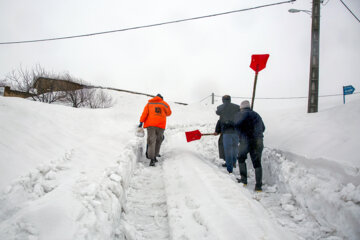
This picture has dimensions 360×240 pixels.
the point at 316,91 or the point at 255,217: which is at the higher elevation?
the point at 316,91

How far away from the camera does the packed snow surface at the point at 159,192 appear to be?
147 cm

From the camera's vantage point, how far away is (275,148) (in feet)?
13.8

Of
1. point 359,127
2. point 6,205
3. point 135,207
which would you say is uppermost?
point 359,127

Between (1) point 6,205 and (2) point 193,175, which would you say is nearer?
(1) point 6,205

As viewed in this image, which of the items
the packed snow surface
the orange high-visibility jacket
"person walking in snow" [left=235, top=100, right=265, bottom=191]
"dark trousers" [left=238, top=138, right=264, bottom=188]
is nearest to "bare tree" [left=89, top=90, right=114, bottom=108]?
the orange high-visibility jacket

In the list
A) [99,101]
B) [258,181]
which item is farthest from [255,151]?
[99,101]

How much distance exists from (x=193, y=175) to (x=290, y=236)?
64.2 inches

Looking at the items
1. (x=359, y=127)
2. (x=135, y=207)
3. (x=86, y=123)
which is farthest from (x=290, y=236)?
(x=86, y=123)

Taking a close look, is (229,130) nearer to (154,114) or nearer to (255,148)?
(255,148)

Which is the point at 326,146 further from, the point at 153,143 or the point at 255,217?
the point at 153,143

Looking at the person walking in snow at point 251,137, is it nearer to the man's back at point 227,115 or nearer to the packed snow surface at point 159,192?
the packed snow surface at point 159,192

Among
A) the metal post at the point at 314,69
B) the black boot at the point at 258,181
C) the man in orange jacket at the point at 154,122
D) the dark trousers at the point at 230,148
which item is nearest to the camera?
the black boot at the point at 258,181

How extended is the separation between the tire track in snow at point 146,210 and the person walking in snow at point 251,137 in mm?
1768

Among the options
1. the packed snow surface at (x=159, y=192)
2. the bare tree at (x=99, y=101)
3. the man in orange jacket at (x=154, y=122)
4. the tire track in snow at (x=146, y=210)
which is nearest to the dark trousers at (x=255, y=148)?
the packed snow surface at (x=159, y=192)
